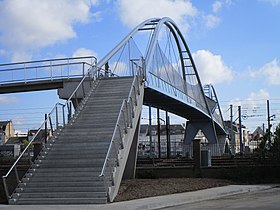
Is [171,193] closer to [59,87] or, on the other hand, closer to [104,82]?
[104,82]

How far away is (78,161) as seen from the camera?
62.4 feet

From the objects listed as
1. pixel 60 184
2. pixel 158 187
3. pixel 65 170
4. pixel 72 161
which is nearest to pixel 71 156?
pixel 72 161

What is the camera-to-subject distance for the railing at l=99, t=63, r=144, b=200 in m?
17.5

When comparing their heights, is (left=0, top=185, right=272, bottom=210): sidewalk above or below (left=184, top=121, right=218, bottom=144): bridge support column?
below

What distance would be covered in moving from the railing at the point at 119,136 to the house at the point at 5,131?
87.5m

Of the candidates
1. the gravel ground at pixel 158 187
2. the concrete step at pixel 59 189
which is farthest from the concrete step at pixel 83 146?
the concrete step at pixel 59 189

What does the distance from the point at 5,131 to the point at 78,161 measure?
10674cm

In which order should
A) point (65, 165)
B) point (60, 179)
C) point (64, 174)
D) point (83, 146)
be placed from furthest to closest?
point (83, 146)
point (65, 165)
point (64, 174)
point (60, 179)

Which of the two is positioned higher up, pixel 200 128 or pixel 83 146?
pixel 200 128

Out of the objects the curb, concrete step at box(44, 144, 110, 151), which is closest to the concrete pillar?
the curb

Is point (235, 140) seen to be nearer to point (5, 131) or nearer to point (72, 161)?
point (5, 131)

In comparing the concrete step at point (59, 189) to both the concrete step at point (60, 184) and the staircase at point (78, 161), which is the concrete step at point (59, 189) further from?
the concrete step at point (60, 184)

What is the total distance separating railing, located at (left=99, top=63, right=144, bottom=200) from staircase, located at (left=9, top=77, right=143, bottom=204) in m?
0.21

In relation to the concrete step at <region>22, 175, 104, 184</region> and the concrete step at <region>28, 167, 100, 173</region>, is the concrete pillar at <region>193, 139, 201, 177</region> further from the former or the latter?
the concrete step at <region>22, 175, 104, 184</region>
